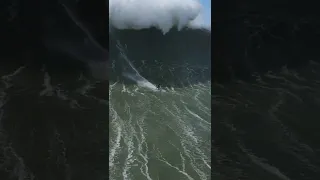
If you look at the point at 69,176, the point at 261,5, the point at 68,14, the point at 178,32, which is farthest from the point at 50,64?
the point at 261,5

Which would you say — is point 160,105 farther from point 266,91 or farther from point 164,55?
point 266,91

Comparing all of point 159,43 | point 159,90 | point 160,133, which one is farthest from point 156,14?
point 160,133

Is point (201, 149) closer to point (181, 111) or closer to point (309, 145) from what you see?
point (181, 111)

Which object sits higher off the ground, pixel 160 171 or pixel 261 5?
pixel 261 5

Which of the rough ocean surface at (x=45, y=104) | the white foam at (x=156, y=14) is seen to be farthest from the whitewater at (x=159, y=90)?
the rough ocean surface at (x=45, y=104)

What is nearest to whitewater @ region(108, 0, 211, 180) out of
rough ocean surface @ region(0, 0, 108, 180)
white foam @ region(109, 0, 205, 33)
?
white foam @ region(109, 0, 205, 33)

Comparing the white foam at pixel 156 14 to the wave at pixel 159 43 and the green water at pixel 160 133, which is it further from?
the green water at pixel 160 133

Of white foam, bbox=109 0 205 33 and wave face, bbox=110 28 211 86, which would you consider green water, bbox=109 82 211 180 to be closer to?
wave face, bbox=110 28 211 86
